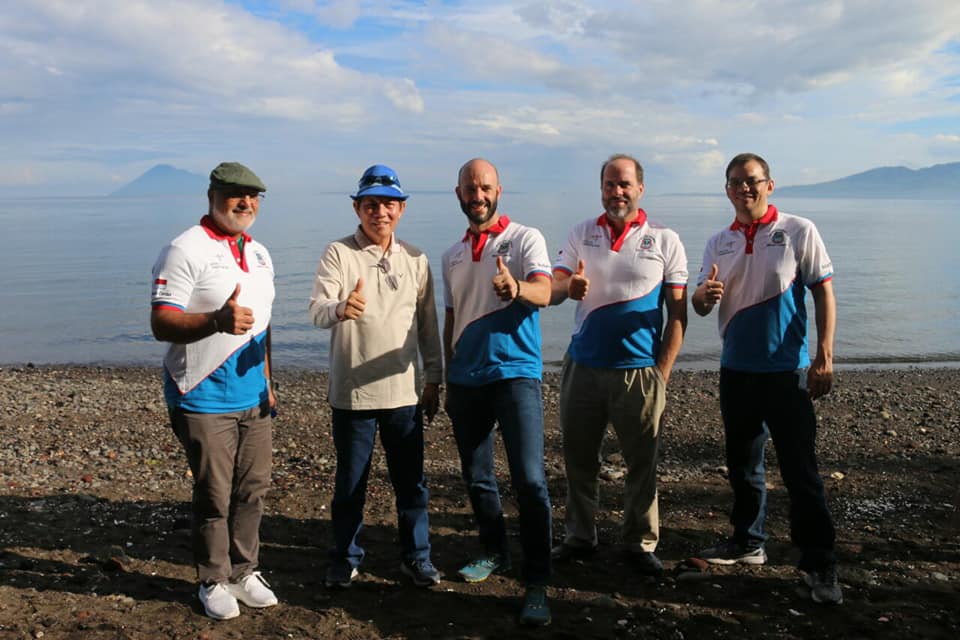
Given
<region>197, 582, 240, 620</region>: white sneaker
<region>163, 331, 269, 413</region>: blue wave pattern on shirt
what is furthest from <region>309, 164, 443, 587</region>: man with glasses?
<region>197, 582, 240, 620</region>: white sneaker

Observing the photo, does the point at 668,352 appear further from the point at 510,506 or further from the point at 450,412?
the point at 510,506

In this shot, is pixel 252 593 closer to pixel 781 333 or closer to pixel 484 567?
pixel 484 567

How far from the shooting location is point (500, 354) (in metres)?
4.92

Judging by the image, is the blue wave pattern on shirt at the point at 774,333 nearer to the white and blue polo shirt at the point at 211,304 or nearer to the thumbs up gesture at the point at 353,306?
the thumbs up gesture at the point at 353,306

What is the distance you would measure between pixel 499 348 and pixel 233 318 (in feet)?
5.29

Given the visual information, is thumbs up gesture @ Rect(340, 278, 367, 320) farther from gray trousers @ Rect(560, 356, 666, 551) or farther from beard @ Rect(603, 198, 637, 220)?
beard @ Rect(603, 198, 637, 220)

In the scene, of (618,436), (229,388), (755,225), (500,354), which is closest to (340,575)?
(229,388)

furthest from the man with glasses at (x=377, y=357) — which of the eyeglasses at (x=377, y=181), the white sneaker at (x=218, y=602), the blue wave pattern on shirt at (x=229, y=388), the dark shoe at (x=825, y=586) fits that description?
the dark shoe at (x=825, y=586)

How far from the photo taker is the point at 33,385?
1547 centimetres

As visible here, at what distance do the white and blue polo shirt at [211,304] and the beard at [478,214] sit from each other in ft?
4.34

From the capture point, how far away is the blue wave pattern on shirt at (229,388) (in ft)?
15.0

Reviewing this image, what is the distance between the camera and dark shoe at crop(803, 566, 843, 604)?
5.02 metres

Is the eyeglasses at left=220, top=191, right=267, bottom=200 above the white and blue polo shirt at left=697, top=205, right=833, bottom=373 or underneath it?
above

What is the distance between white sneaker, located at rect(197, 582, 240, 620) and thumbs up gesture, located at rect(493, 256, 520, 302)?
96.8 inches
